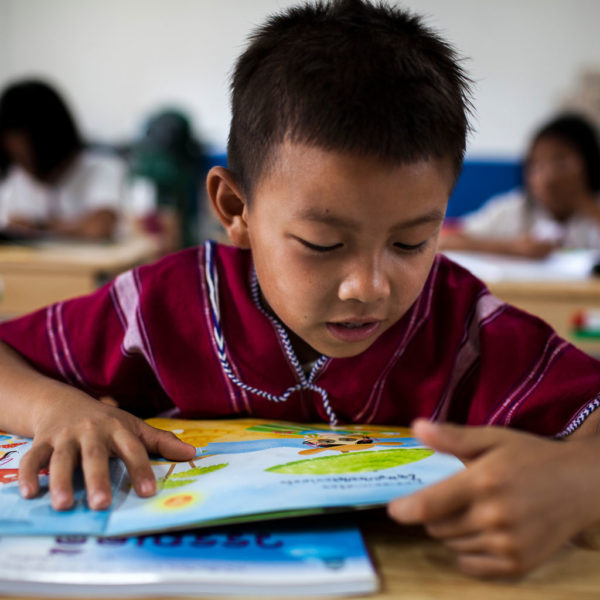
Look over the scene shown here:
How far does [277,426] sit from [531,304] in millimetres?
1156

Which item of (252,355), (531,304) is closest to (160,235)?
(531,304)

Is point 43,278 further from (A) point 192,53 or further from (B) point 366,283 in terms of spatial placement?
(A) point 192,53

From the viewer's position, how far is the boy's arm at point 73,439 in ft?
1.58

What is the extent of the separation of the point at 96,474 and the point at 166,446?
8cm

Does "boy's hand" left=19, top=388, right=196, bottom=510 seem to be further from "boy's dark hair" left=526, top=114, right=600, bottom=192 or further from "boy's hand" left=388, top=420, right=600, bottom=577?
"boy's dark hair" left=526, top=114, right=600, bottom=192

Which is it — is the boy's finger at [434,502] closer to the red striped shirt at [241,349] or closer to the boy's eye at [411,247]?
the boy's eye at [411,247]

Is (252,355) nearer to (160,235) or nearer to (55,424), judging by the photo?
(55,424)

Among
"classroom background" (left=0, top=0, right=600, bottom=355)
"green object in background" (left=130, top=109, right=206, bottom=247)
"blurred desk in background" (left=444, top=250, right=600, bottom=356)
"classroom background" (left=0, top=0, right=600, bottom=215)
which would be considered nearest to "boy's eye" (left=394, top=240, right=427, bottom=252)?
"blurred desk in background" (left=444, top=250, right=600, bottom=356)

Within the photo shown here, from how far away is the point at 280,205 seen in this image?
602mm

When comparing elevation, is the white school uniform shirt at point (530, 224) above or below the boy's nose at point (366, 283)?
below

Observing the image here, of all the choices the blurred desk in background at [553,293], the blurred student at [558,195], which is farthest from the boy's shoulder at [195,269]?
the blurred student at [558,195]

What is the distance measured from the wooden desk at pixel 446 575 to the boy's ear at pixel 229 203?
0.36 m

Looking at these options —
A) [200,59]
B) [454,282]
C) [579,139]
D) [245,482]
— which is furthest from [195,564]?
[200,59]

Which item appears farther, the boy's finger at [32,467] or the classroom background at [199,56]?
the classroom background at [199,56]
